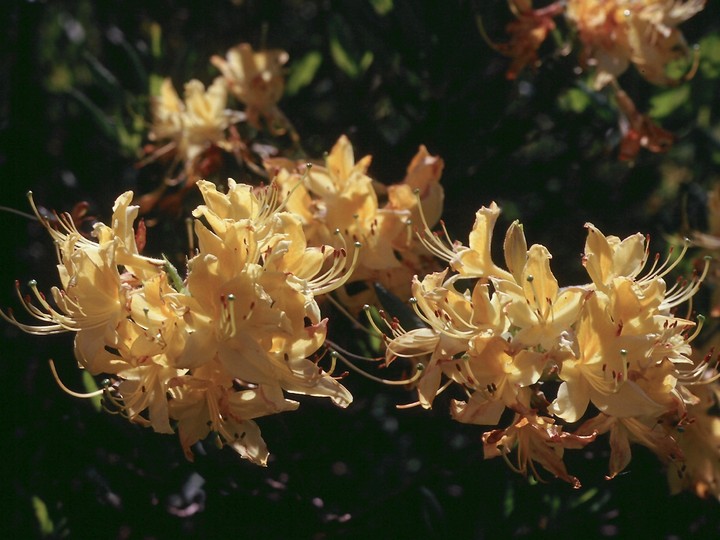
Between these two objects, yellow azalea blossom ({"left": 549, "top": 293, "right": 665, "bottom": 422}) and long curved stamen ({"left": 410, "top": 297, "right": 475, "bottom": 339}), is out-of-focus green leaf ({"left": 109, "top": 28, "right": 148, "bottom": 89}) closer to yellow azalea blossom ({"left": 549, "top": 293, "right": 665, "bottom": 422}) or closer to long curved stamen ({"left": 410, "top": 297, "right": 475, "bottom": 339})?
long curved stamen ({"left": 410, "top": 297, "right": 475, "bottom": 339})

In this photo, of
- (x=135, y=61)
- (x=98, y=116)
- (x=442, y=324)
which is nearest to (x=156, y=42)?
(x=135, y=61)

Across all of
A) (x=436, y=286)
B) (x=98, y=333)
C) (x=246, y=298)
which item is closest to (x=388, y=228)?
(x=436, y=286)

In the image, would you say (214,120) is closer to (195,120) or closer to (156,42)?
(195,120)

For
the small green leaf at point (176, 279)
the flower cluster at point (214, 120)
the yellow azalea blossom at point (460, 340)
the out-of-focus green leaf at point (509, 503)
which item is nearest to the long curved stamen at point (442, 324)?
the yellow azalea blossom at point (460, 340)

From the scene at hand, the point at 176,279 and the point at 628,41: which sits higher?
the point at 628,41

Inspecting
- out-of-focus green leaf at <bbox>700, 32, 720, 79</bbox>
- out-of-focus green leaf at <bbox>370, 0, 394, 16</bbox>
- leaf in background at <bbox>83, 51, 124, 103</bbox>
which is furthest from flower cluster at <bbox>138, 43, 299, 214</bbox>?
out-of-focus green leaf at <bbox>700, 32, 720, 79</bbox>

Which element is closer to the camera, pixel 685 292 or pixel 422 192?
pixel 685 292

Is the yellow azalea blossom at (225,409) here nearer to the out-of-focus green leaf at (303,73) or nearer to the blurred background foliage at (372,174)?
the blurred background foliage at (372,174)

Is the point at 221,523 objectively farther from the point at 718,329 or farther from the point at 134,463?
the point at 718,329
